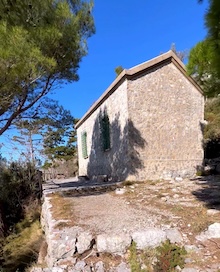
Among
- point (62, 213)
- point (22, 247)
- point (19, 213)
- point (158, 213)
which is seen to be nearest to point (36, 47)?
point (62, 213)

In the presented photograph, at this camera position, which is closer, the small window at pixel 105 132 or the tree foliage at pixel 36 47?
the tree foliage at pixel 36 47

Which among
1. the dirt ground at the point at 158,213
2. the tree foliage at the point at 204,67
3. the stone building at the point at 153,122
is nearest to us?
the tree foliage at the point at 204,67

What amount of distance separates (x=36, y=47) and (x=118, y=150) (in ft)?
16.0

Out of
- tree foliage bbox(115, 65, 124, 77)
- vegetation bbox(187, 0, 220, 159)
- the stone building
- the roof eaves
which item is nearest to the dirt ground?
the stone building

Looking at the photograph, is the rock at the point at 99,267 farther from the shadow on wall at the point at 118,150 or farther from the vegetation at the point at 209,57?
the shadow on wall at the point at 118,150

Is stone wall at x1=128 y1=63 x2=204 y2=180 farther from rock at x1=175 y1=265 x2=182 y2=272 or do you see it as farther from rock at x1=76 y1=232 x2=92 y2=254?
rock at x1=175 y1=265 x2=182 y2=272

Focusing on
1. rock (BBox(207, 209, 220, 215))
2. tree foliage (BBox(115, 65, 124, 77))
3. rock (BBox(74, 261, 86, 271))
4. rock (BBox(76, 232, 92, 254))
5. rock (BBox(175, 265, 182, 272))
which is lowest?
rock (BBox(74, 261, 86, 271))

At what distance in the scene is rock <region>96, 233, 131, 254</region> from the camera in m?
3.11

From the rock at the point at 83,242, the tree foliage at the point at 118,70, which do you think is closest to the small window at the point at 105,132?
the rock at the point at 83,242

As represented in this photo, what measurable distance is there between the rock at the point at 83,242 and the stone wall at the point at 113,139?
16.3ft

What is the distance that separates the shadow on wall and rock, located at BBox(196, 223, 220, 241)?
188 inches

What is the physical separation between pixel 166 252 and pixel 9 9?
6.39 m

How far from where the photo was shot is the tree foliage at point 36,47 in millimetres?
5024

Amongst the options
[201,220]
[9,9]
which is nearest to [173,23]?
[9,9]
